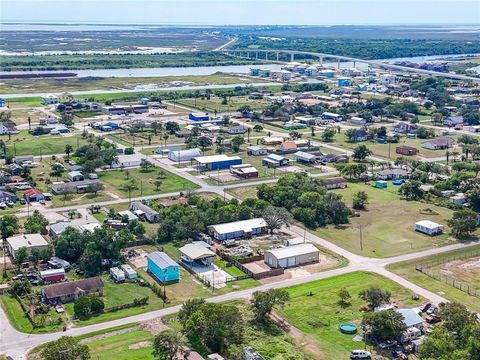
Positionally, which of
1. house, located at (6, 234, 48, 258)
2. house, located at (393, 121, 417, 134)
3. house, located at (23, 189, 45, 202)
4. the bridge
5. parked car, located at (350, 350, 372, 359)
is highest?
the bridge

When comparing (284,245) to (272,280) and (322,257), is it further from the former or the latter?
(272,280)

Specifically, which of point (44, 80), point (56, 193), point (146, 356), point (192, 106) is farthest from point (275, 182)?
point (44, 80)

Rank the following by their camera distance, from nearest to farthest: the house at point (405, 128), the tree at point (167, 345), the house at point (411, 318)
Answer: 1. the tree at point (167, 345)
2. the house at point (411, 318)
3. the house at point (405, 128)

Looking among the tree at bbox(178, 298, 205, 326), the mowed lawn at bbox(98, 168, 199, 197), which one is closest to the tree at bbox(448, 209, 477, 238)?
the tree at bbox(178, 298, 205, 326)

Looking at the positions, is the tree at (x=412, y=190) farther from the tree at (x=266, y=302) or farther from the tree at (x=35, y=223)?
the tree at (x=35, y=223)

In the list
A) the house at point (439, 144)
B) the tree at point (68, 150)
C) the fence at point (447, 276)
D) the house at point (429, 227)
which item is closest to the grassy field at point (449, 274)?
the fence at point (447, 276)

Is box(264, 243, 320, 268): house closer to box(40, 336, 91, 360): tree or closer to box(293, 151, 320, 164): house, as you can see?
box(40, 336, 91, 360): tree
